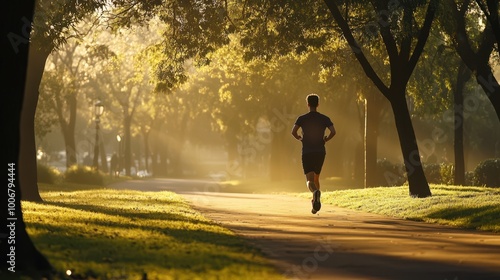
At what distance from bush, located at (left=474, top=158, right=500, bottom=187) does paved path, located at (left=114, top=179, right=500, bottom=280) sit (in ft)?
70.0

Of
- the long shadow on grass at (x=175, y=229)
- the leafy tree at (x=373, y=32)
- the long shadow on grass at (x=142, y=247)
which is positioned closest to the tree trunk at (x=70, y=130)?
the leafy tree at (x=373, y=32)

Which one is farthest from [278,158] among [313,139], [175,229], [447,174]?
[175,229]

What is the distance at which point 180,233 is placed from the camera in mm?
15383

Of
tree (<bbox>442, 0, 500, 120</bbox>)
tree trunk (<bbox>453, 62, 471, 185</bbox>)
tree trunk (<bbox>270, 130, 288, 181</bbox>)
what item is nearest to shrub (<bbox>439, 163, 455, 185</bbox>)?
tree trunk (<bbox>453, 62, 471, 185</bbox>)

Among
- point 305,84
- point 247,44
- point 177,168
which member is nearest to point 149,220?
point 247,44

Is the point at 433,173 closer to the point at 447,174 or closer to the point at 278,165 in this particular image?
the point at 447,174

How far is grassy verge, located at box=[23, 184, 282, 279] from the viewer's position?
1020cm

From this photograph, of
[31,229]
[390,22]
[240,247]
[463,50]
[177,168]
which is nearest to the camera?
[240,247]

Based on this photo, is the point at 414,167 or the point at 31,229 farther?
the point at 414,167

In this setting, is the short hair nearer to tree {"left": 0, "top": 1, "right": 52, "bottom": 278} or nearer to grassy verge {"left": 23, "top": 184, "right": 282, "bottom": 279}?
grassy verge {"left": 23, "top": 184, "right": 282, "bottom": 279}

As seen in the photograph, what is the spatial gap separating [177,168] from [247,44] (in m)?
84.6

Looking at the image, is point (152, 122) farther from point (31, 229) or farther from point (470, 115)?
point (31, 229)
